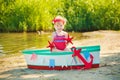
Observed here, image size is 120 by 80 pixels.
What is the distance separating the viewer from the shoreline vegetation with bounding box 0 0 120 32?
84.1 ft

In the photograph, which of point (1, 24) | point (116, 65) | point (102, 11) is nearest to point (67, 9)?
point (102, 11)

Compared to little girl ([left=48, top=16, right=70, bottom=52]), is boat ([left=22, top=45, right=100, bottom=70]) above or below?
below

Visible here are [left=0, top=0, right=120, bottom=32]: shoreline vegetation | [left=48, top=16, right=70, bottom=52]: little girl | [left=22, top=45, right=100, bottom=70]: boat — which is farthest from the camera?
[left=0, top=0, right=120, bottom=32]: shoreline vegetation

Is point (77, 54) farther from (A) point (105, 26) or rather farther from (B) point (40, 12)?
(A) point (105, 26)

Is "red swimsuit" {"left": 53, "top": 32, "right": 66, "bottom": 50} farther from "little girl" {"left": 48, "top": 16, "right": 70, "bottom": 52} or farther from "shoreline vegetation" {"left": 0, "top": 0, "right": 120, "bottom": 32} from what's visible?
"shoreline vegetation" {"left": 0, "top": 0, "right": 120, "bottom": 32}

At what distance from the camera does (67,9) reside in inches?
1103

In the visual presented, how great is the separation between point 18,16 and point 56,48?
16.9m

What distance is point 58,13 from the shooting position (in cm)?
2719

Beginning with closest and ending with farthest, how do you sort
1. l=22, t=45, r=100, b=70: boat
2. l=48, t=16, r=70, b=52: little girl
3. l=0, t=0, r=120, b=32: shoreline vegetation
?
l=22, t=45, r=100, b=70: boat → l=48, t=16, r=70, b=52: little girl → l=0, t=0, r=120, b=32: shoreline vegetation

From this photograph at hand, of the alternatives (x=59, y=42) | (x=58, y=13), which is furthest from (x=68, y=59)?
(x=58, y=13)

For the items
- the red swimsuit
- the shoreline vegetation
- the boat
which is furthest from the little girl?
the shoreline vegetation

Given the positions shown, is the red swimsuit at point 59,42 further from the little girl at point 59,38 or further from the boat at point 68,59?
the boat at point 68,59

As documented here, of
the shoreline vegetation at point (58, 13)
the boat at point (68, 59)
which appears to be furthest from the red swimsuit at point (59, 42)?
the shoreline vegetation at point (58, 13)

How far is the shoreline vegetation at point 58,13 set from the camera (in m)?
25.6
